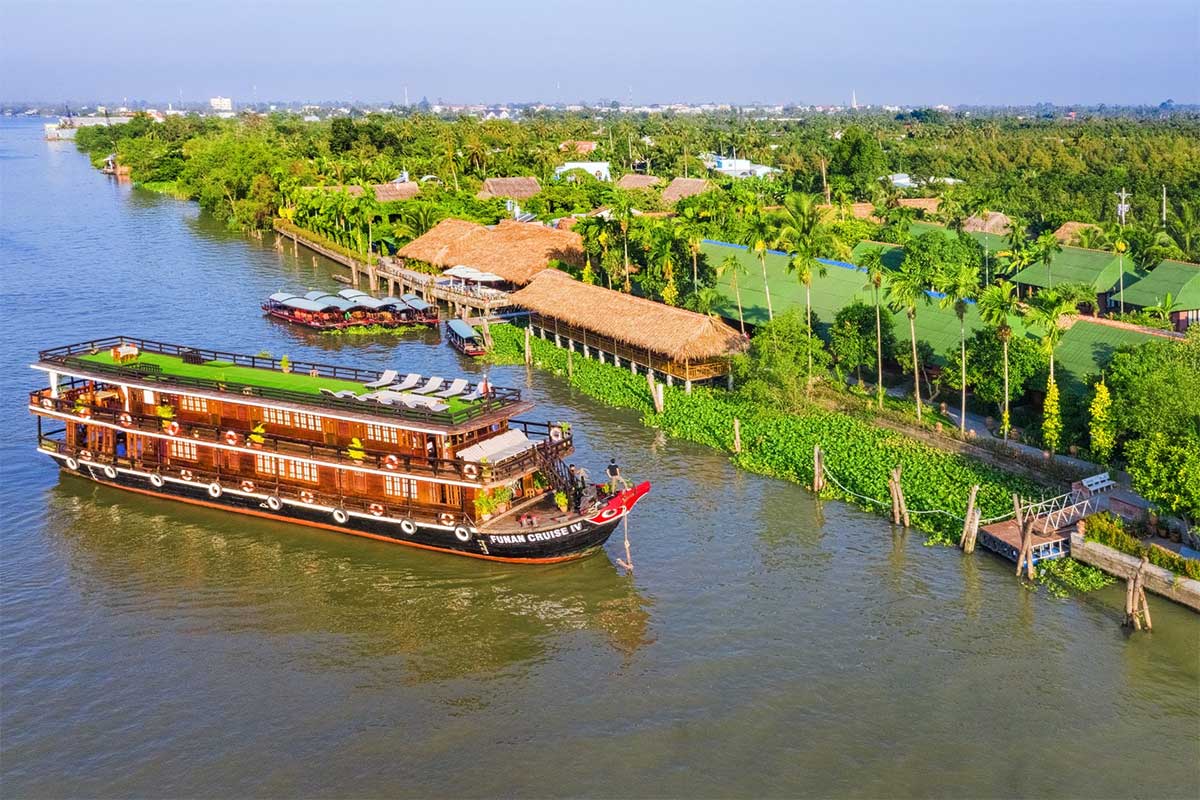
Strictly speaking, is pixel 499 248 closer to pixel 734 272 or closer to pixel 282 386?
pixel 734 272

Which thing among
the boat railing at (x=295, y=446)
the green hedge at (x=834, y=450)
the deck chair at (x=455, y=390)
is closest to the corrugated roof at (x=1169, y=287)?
the green hedge at (x=834, y=450)

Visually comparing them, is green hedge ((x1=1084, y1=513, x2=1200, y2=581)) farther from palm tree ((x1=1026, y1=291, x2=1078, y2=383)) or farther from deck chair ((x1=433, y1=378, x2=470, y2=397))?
deck chair ((x1=433, y1=378, x2=470, y2=397))

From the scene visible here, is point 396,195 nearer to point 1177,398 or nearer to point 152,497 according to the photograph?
point 152,497

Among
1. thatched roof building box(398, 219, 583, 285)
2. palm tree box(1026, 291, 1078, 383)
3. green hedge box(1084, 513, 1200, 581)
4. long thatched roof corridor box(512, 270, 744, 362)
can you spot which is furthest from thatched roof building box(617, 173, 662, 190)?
green hedge box(1084, 513, 1200, 581)

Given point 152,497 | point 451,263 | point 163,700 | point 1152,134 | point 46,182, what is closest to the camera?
point 163,700

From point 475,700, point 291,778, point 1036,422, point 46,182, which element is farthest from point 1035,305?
point 46,182

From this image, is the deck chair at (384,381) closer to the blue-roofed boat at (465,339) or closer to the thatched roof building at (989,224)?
the blue-roofed boat at (465,339)

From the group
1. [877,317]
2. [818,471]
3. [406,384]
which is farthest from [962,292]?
→ [406,384]
